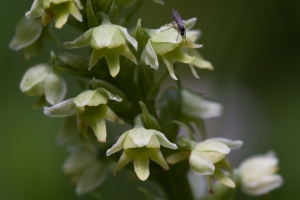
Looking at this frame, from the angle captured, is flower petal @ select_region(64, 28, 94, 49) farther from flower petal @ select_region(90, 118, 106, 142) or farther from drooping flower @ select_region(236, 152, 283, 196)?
drooping flower @ select_region(236, 152, 283, 196)

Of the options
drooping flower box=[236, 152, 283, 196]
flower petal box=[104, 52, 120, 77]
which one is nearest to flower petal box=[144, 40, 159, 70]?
flower petal box=[104, 52, 120, 77]

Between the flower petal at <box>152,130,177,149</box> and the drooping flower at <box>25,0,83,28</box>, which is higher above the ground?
the drooping flower at <box>25,0,83,28</box>

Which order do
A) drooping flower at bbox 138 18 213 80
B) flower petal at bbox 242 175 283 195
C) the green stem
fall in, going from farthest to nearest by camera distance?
flower petal at bbox 242 175 283 195 → the green stem → drooping flower at bbox 138 18 213 80

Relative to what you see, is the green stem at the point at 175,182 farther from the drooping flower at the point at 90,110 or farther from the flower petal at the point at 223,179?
the drooping flower at the point at 90,110

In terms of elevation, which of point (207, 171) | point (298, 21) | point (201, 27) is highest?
point (207, 171)

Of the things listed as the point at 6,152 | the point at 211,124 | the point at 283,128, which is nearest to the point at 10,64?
the point at 6,152

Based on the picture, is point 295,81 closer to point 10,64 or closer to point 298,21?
point 298,21
